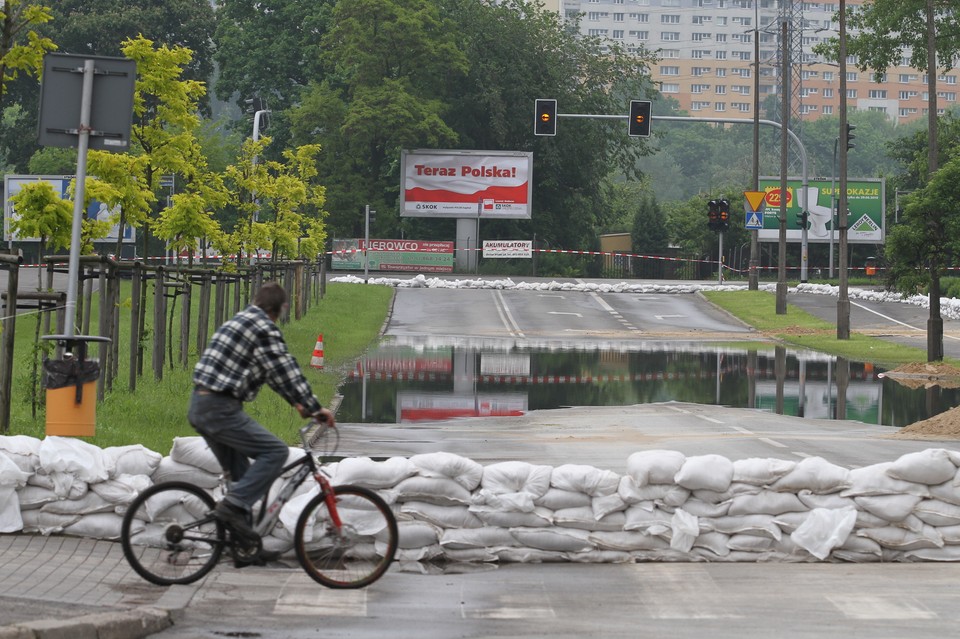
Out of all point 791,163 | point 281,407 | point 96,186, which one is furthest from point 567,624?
point 791,163

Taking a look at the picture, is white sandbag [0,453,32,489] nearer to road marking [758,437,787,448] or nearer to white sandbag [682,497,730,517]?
white sandbag [682,497,730,517]

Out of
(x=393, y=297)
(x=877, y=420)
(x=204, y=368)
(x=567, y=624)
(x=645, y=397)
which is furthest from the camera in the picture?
(x=393, y=297)

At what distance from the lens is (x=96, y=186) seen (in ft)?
63.9

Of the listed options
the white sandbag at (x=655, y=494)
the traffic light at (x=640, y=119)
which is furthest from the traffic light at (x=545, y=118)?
the white sandbag at (x=655, y=494)

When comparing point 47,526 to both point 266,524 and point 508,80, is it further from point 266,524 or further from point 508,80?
point 508,80

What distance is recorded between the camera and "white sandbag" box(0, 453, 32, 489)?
30.9 ft

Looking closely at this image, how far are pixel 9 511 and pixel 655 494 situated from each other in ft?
13.5

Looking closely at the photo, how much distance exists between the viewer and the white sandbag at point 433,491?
31.7 feet

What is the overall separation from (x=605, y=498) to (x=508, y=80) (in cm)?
7016

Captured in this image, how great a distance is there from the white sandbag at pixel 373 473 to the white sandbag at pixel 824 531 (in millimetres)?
2561

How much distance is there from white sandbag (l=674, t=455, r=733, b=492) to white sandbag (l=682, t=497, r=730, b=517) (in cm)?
10

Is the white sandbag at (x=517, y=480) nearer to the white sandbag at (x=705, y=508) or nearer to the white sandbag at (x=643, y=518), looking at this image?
the white sandbag at (x=643, y=518)

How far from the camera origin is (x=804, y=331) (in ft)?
138

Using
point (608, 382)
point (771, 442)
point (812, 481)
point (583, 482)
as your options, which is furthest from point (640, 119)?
point (583, 482)
